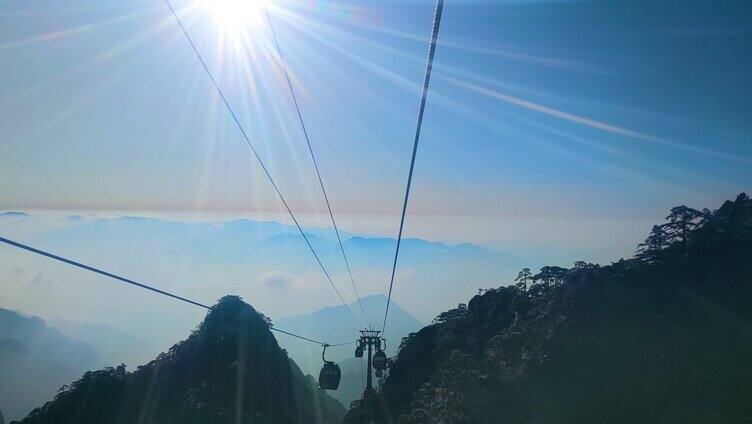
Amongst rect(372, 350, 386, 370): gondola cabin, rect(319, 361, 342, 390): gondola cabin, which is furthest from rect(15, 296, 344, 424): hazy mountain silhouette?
rect(372, 350, 386, 370): gondola cabin

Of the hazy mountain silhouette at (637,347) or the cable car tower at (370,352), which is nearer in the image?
the hazy mountain silhouette at (637,347)

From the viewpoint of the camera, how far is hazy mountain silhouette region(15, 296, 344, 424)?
44.9 metres

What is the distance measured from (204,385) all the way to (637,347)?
47.3m

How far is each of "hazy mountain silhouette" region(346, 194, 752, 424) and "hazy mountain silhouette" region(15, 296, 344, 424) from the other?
22153 mm

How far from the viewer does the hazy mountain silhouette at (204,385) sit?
4488 centimetres

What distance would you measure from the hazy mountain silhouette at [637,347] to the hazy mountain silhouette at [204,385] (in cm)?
2215

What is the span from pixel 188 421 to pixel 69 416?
13952mm

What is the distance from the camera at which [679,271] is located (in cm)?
3459

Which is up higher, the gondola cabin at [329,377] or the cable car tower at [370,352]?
the cable car tower at [370,352]

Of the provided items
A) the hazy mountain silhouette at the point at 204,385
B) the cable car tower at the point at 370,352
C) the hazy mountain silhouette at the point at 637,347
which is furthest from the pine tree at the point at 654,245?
the hazy mountain silhouette at the point at 204,385

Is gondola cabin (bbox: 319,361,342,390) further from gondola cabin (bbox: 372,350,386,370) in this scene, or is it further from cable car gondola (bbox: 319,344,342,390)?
gondola cabin (bbox: 372,350,386,370)

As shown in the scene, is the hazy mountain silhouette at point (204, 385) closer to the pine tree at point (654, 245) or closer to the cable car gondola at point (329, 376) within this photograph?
the cable car gondola at point (329, 376)

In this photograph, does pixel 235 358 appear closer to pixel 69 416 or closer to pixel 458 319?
pixel 69 416

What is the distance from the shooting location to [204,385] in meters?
51.3
